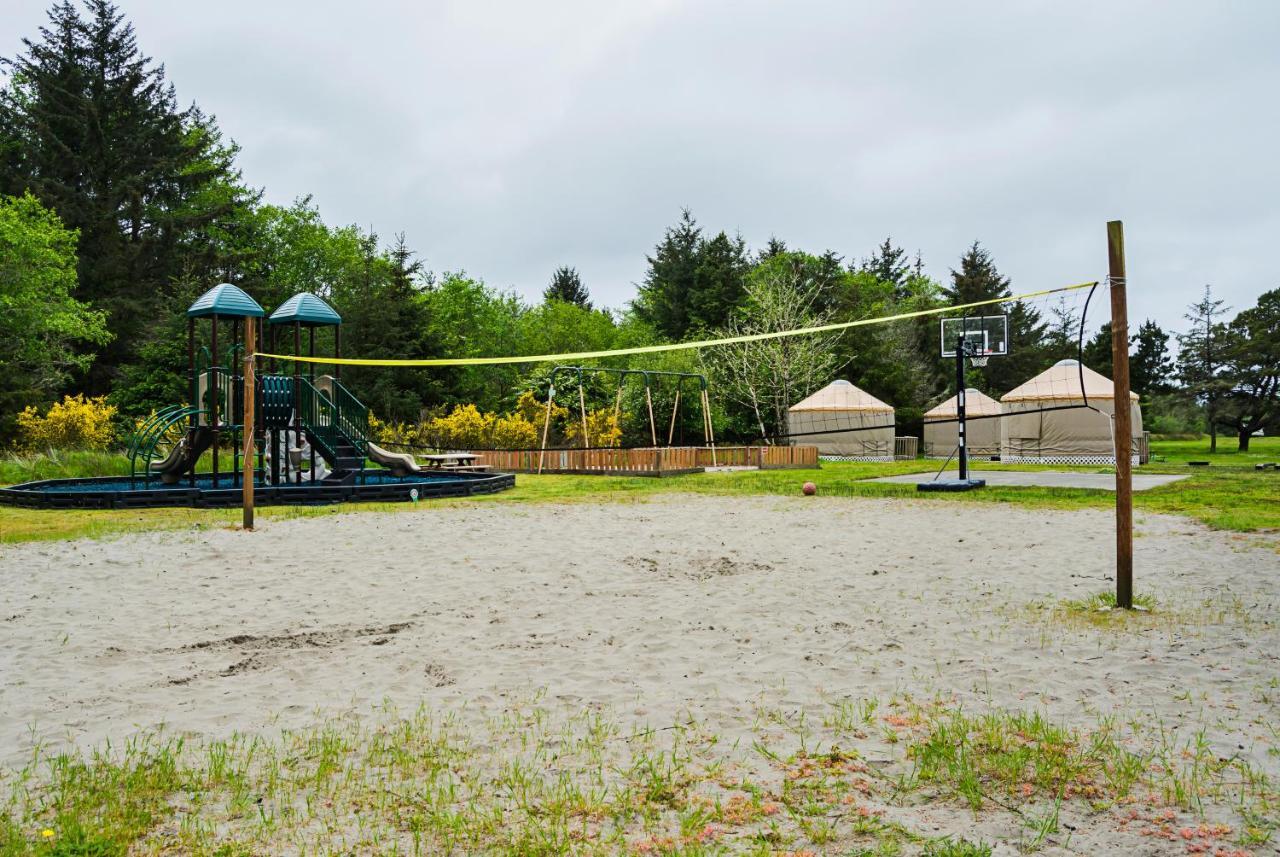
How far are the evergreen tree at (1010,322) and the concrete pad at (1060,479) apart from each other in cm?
2466

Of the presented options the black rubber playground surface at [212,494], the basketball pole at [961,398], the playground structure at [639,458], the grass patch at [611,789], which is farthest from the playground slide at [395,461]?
the grass patch at [611,789]

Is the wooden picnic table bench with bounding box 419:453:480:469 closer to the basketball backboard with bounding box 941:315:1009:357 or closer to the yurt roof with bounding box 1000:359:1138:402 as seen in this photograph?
the basketball backboard with bounding box 941:315:1009:357

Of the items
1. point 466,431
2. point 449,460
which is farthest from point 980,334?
point 466,431

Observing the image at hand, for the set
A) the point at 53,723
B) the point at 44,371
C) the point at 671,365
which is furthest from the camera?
the point at 671,365

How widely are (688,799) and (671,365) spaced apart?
101 ft

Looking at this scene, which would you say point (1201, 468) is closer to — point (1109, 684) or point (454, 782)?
point (1109, 684)

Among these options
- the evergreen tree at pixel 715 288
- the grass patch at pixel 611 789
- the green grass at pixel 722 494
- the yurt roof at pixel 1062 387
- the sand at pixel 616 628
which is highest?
the evergreen tree at pixel 715 288

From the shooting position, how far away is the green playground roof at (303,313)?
15515mm

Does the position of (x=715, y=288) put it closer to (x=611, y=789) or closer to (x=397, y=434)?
(x=397, y=434)

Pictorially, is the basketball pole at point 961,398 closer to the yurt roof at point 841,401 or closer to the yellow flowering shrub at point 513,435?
the yellow flowering shrub at point 513,435

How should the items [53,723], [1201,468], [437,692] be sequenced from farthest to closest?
[1201,468] → [437,692] → [53,723]

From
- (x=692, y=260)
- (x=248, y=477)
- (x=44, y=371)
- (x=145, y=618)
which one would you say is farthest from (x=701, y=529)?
(x=692, y=260)

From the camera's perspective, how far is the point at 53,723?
12.2ft

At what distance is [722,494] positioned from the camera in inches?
588
